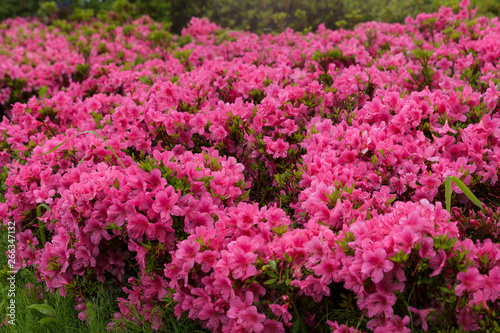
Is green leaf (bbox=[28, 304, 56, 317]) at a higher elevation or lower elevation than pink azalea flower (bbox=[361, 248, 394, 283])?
lower

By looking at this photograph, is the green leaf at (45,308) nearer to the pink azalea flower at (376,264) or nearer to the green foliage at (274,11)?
the pink azalea flower at (376,264)

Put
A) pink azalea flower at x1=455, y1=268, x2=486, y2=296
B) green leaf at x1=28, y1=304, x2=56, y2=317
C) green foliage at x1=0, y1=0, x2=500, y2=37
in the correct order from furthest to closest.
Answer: green foliage at x1=0, y1=0, x2=500, y2=37 < green leaf at x1=28, y1=304, x2=56, y2=317 < pink azalea flower at x1=455, y1=268, x2=486, y2=296

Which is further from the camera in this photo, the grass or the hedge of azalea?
the grass

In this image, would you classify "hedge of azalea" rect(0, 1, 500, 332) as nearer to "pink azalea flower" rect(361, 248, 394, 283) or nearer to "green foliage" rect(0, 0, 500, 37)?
"pink azalea flower" rect(361, 248, 394, 283)

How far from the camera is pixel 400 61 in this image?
153 inches

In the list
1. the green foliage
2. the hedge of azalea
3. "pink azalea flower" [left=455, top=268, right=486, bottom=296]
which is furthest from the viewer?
the green foliage

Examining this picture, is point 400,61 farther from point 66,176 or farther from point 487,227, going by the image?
point 66,176

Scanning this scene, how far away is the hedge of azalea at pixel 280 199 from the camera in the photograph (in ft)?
6.16

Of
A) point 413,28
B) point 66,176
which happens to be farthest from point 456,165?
point 413,28

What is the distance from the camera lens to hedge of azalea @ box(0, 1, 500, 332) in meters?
1.88

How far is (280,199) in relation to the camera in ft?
9.05

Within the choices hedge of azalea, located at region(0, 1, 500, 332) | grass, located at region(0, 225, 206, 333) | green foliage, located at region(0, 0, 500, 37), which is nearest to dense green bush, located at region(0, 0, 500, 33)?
green foliage, located at region(0, 0, 500, 37)

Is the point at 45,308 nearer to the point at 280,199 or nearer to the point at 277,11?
the point at 280,199

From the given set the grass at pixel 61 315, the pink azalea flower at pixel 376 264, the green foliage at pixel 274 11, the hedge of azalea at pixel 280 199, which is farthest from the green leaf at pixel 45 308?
the green foliage at pixel 274 11
